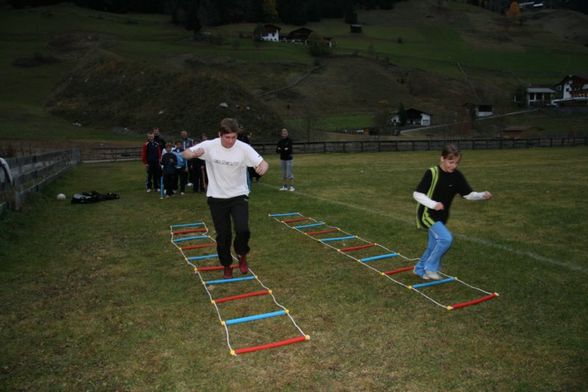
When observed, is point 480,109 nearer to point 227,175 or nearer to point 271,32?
point 271,32

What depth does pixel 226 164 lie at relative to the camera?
23.8ft

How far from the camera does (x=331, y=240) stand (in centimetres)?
1024

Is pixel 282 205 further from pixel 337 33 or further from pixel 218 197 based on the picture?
pixel 337 33

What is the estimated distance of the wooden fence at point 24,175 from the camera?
12.2 m

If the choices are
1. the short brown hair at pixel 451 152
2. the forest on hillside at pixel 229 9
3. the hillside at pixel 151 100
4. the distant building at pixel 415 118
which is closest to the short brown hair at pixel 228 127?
the short brown hair at pixel 451 152

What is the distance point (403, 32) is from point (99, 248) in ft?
454

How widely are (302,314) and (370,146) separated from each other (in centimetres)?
4320

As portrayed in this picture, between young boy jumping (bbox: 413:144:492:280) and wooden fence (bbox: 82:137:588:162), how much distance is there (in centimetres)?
3709

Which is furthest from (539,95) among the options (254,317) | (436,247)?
(254,317)

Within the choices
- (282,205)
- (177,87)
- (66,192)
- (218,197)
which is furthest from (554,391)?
(177,87)

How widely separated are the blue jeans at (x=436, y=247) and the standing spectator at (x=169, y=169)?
11.7 metres

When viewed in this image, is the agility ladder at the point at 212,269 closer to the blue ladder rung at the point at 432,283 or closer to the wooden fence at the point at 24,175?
the blue ladder rung at the point at 432,283

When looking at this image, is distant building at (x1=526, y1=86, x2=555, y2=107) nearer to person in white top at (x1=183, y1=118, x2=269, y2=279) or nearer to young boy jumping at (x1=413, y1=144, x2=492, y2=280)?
young boy jumping at (x1=413, y1=144, x2=492, y2=280)

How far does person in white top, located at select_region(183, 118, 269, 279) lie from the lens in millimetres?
7105
